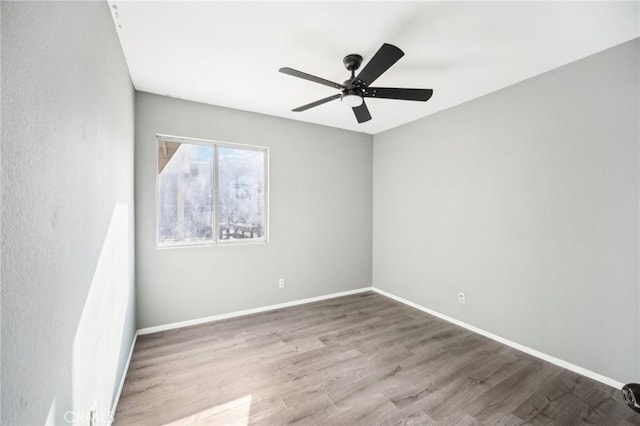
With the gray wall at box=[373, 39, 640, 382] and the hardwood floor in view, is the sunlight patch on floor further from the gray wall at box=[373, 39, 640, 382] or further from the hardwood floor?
the gray wall at box=[373, 39, 640, 382]

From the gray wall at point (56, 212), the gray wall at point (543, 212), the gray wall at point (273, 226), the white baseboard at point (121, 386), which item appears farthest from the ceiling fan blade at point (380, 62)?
the white baseboard at point (121, 386)

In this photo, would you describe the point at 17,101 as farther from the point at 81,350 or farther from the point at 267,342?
the point at 267,342

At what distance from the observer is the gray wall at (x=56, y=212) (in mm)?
647

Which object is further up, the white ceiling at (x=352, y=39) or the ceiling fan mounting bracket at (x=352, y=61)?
the white ceiling at (x=352, y=39)

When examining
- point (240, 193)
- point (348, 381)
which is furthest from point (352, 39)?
point (348, 381)

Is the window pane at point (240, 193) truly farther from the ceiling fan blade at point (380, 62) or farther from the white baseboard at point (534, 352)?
the white baseboard at point (534, 352)

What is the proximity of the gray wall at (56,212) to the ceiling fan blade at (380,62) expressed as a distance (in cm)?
153

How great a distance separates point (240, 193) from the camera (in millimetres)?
3508

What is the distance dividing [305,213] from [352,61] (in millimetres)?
2171

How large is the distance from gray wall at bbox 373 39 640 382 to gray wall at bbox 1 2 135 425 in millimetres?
3347

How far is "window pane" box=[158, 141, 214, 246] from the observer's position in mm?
3080

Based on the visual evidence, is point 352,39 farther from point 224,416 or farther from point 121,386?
point 121,386

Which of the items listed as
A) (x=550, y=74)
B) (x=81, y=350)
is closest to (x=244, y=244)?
(x=81, y=350)

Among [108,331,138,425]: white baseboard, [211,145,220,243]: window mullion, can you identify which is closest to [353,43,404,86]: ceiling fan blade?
[211,145,220,243]: window mullion
